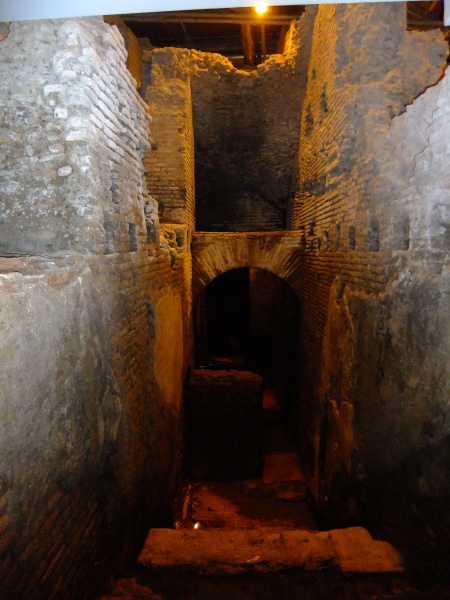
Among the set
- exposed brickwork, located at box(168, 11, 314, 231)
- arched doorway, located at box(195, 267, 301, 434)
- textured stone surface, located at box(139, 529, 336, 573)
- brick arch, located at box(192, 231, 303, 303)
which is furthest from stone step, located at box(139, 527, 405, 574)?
exposed brickwork, located at box(168, 11, 314, 231)

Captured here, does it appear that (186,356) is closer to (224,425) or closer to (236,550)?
(224,425)

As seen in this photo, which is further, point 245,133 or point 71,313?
point 245,133

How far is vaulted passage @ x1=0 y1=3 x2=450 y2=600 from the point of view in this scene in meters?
2.16

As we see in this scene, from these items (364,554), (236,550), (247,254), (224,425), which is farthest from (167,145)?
(364,554)

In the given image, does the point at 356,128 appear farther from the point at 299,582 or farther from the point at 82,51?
the point at 299,582

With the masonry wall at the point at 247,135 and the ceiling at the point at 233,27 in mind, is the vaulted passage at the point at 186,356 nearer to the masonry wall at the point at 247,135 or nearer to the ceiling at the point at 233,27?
the masonry wall at the point at 247,135

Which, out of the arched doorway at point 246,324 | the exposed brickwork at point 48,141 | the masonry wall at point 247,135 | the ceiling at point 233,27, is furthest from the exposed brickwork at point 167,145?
the exposed brickwork at point 48,141

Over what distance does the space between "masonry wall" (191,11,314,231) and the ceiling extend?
1616 mm

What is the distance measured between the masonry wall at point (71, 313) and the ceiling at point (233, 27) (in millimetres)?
6759

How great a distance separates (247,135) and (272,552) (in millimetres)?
8326

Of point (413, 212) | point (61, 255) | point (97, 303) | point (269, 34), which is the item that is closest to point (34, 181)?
point (61, 255)

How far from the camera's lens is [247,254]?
741 centimetres

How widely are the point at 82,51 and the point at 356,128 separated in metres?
3.20

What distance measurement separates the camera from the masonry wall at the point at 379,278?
2.79 metres
